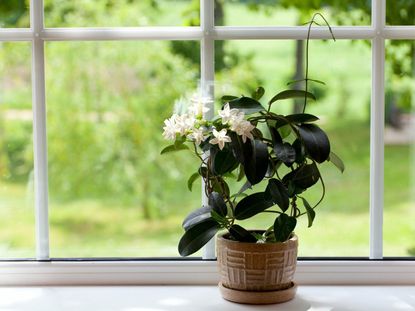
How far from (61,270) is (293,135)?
3.00 feet

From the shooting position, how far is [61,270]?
101 inches

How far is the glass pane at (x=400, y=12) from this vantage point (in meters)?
2.59

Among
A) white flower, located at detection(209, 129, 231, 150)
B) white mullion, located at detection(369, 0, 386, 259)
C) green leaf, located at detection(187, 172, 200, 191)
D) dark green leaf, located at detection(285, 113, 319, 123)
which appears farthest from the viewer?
white mullion, located at detection(369, 0, 386, 259)

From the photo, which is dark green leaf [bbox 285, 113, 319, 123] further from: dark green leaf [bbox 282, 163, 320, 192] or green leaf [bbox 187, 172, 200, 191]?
green leaf [bbox 187, 172, 200, 191]

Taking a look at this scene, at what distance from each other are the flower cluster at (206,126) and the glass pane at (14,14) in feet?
2.28

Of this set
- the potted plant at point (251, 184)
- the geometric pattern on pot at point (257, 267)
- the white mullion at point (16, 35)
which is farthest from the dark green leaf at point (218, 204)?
the white mullion at point (16, 35)

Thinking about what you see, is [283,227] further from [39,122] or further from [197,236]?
[39,122]

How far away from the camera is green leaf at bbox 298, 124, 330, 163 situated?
219 cm

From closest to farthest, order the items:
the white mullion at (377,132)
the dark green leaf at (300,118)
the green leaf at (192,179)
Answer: the dark green leaf at (300,118) → the green leaf at (192,179) → the white mullion at (377,132)

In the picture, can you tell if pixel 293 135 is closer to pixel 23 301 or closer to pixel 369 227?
pixel 369 227

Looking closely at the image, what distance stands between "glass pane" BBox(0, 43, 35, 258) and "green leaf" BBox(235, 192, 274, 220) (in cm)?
79

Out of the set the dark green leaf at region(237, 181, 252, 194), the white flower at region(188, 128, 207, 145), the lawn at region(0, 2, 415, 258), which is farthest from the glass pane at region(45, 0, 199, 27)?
the dark green leaf at region(237, 181, 252, 194)

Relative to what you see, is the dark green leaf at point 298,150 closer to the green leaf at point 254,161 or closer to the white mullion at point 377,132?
the green leaf at point 254,161

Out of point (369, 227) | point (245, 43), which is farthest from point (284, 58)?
point (369, 227)
